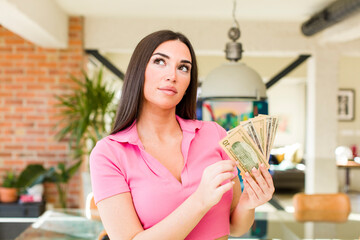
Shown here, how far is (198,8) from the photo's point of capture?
5.24 meters

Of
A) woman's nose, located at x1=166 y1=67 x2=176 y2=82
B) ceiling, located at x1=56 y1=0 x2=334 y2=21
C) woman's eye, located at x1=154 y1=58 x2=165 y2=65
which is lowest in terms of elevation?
woman's nose, located at x1=166 y1=67 x2=176 y2=82

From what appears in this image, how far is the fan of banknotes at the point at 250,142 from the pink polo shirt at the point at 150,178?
4.8 inches

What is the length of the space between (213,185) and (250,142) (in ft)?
0.72

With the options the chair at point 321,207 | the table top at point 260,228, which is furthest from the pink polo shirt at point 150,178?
the chair at point 321,207

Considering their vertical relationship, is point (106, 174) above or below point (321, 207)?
above

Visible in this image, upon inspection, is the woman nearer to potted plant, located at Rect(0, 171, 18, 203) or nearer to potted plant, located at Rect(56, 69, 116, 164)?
potted plant, located at Rect(56, 69, 116, 164)

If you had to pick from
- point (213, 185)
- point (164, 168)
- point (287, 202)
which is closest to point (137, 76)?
point (164, 168)

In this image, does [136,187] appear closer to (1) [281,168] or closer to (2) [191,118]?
(2) [191,118]

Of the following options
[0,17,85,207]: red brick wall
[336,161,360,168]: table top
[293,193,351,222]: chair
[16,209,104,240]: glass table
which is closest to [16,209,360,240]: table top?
[16,209,104,240]: glass table

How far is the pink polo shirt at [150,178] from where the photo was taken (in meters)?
1.11

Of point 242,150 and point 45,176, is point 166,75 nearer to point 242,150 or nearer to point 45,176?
point 242,150

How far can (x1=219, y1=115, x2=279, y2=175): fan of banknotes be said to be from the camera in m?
1.13

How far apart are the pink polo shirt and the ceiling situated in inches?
155

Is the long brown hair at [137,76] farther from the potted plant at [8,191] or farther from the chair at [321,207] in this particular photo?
the potted plant at [8,191]
